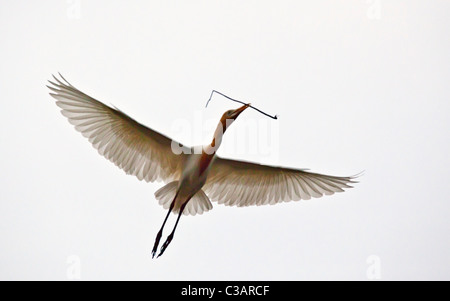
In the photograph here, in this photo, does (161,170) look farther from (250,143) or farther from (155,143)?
(250,143)

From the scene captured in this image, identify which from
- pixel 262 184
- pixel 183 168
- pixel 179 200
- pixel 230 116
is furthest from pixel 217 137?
pixel 262 184

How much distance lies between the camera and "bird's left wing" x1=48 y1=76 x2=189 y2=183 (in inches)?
409

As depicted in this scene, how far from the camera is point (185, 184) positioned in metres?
10.7

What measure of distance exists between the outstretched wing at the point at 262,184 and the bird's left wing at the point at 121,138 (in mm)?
752

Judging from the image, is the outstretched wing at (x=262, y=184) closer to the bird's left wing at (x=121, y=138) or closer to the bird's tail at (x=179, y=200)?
the bird's tail at (x=179, y=200)

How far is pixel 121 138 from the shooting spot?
10727mm

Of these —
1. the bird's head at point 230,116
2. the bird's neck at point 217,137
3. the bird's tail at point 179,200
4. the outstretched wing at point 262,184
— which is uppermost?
the bird's head at point 230,116

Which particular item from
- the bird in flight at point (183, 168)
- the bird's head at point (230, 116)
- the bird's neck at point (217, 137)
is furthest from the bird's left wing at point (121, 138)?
the bird's head at point (230, 116)

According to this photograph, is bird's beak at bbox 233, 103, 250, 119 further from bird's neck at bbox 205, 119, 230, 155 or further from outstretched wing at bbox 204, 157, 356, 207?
outstretched wing at bbox 204, 157, 356, 207

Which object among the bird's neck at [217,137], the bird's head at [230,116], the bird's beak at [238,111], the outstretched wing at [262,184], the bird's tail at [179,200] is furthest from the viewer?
the outstretched wing at [262,184]

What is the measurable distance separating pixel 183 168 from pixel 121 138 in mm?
930

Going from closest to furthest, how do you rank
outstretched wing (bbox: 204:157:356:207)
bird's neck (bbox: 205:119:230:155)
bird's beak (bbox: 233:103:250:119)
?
bird's beak (bbox: 233:103:250:119), bird's neck (bbox: 205:119:230:155), outstretched wing (bbox: 204:157:356:207)

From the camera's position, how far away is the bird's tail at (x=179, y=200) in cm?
1104

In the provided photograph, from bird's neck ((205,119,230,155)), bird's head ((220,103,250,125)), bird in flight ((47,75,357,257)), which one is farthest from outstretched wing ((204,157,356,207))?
bird's head ((220,103,250,125))
